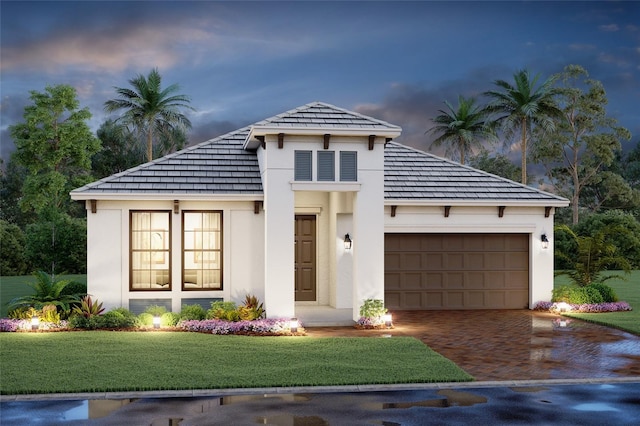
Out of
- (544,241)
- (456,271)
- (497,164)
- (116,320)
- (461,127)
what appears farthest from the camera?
(497,164)

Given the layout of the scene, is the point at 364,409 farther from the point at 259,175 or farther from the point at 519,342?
the point at 259,175

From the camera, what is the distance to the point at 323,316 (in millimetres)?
17062

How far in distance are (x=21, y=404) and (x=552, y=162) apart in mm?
43919

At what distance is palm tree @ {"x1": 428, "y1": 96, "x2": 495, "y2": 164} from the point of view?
143ft

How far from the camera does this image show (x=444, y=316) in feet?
59.5

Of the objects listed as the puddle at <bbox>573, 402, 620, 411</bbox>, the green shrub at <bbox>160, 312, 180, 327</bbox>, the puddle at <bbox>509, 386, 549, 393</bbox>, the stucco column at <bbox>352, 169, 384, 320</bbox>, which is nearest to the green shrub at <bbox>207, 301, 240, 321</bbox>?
the green shrub at <bbox>160, 312, 180, 327</bbox>

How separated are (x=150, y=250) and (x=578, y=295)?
11.9 m

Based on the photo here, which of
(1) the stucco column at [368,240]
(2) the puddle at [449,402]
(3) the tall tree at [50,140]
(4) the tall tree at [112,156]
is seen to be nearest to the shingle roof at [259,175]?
(1) the stucco column at [368,240]

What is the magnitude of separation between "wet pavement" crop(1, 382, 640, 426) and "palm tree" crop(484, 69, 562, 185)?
1189 inches

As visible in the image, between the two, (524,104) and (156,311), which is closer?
(156,311)

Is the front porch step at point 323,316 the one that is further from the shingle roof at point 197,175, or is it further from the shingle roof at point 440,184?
the shingle roof at point 440,184

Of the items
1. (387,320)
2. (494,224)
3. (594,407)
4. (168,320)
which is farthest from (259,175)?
(594,407)

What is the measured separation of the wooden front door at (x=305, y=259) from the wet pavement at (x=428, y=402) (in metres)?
6.96

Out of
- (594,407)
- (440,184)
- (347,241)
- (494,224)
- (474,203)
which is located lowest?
(594,407)
